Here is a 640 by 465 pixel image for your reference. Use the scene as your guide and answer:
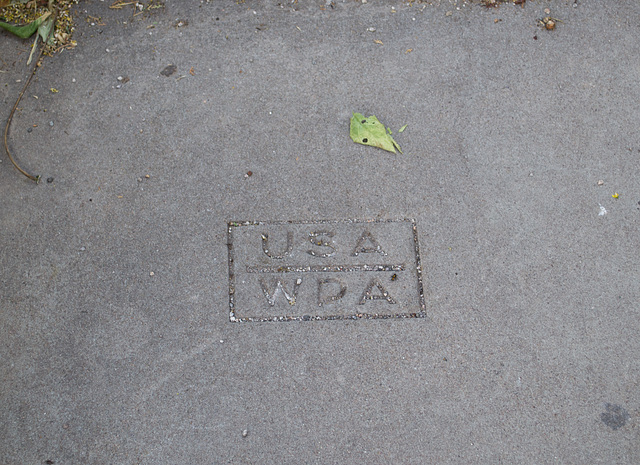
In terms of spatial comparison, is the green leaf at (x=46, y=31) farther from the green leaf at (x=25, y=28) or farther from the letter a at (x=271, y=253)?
the letter a at (x=271, y=253)

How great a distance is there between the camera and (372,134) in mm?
2975

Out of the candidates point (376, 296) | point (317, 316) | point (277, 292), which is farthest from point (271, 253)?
point (376, 296)

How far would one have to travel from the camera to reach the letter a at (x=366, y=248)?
111 inches

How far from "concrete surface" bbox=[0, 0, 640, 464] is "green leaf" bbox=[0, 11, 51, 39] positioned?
75 mm

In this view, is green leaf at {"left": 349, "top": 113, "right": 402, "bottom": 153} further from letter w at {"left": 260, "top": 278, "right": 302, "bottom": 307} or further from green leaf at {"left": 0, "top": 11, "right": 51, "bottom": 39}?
green leaf at {"left": 0, "top": 11, "right": 51, "bottom": 39}

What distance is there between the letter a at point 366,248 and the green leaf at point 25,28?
2.54 meters

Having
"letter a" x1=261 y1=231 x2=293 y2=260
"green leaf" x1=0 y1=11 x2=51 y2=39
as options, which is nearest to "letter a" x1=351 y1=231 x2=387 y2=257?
"letter a" x1=261 y1=231 x2=293 y2=260

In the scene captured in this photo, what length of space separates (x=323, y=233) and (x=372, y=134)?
28.2 inches

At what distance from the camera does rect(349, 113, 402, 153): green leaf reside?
117 inches

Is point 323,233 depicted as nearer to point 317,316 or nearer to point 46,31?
point 317,316

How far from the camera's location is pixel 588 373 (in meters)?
2.66

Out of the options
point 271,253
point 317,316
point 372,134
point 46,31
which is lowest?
point 317,316

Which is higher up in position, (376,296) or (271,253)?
(271,253)

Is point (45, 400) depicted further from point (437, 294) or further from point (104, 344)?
point (437, 294)
